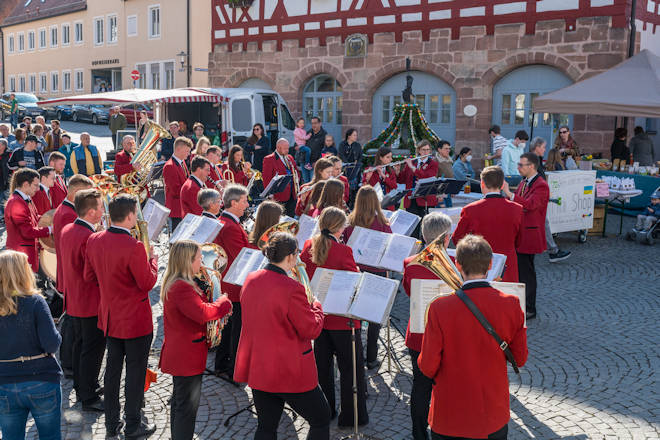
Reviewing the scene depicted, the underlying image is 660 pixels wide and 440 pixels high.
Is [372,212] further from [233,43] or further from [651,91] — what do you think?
[233,43]

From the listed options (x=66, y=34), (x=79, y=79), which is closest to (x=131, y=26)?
(x=79, y=79)

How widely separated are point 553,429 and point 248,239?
283cm

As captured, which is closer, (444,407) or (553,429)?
(444,407)

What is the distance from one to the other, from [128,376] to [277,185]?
5191mm

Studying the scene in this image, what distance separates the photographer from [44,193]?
7449 millimetres

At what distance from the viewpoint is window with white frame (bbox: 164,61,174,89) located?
26.3 metres

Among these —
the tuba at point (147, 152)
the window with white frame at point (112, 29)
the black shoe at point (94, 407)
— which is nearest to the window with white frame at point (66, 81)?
the window with white frame at point (112, 29)

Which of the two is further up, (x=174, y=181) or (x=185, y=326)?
(x=174, y=181)

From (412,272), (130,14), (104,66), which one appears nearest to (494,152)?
(412,272)

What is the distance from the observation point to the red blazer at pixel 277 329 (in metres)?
3.67

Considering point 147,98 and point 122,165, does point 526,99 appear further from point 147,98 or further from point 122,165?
point 122,165

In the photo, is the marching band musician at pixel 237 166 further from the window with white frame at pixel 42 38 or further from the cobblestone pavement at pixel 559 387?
the window with white frame at pixel 42 38

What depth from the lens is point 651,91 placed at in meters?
12.2

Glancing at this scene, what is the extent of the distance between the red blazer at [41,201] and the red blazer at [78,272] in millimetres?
2616
